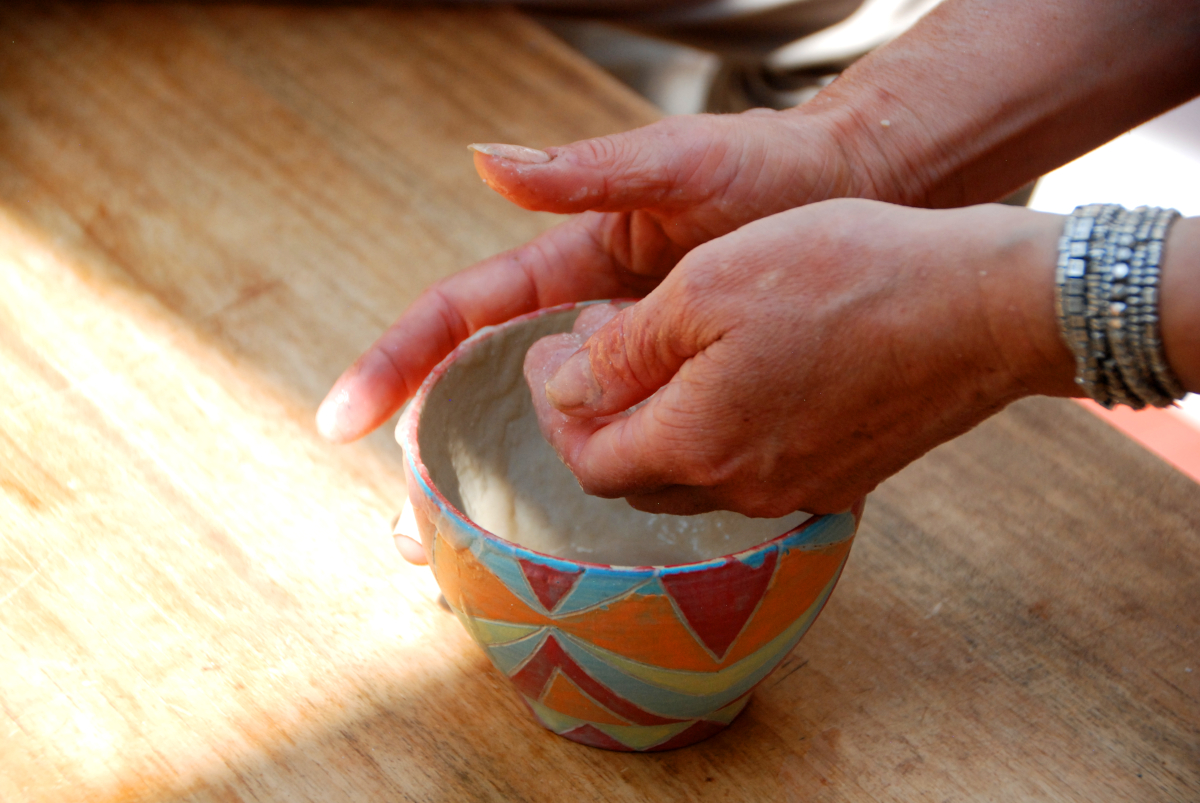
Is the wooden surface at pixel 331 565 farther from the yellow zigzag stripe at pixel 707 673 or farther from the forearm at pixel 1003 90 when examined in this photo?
the forearm at pixel 1003 90

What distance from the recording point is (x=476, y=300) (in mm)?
907

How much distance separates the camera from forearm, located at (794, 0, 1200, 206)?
0.79 m

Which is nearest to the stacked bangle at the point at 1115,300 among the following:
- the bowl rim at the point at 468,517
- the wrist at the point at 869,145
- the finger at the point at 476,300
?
the bowl rim at the point at 468,517

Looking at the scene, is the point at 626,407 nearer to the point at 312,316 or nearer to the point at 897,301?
the point at 897,301

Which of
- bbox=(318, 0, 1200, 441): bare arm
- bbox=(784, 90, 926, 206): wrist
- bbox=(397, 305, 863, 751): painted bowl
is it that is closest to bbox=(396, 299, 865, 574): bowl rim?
bbox=(397, 305, 863, 751): painted bowl

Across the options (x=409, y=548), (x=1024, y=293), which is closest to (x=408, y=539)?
(x=409, y=548)

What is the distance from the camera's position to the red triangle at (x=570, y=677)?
1.96ft

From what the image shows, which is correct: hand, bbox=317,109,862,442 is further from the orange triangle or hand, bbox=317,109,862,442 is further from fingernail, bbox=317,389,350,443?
the orange triangle

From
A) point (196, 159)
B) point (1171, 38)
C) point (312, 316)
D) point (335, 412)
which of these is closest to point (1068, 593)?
point (1171, 38)

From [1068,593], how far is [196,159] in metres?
1.01

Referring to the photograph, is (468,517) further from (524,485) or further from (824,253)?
(824,253)

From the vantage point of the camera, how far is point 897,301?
0.56 m

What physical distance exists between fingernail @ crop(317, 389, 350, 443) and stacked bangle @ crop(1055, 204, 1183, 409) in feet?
1.79

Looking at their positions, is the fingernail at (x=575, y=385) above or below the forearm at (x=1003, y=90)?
below
